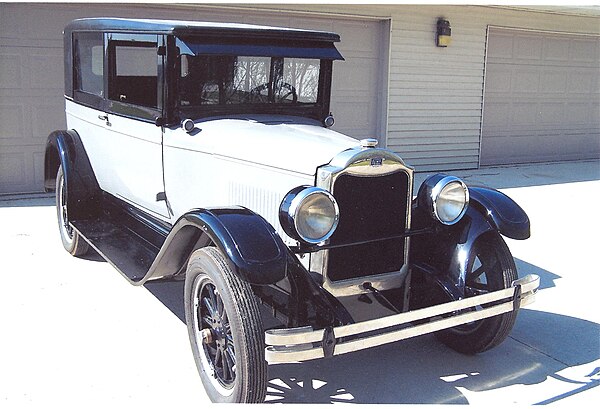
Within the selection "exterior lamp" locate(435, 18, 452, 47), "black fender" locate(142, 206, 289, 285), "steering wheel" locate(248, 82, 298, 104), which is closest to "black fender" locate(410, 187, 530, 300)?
"black fender" locate(142, 206, 289, 285)

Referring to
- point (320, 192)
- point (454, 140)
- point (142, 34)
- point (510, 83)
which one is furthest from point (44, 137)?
point (510, 83)

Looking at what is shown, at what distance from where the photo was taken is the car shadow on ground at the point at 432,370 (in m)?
3.07

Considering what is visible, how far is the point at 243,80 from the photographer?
13.1 ft

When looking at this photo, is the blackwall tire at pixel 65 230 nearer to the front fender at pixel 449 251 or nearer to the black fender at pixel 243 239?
the black fender at pixel 243 239

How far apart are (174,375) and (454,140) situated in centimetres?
762

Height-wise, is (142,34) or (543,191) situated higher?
(142,34)

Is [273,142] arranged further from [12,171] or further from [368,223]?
[12,171]

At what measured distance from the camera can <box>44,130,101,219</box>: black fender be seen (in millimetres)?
4836

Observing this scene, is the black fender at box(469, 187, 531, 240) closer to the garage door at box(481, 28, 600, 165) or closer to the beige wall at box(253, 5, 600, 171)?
the beige wall at box(253, 5, 600, 171)

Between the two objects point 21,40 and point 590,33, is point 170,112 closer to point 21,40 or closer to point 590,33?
point 21,40

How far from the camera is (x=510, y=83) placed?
34.8 ft

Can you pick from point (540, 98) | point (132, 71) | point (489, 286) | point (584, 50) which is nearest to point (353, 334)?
point (489, 286)

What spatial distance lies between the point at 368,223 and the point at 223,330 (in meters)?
0.91

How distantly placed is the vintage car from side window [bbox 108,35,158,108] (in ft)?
0.05
